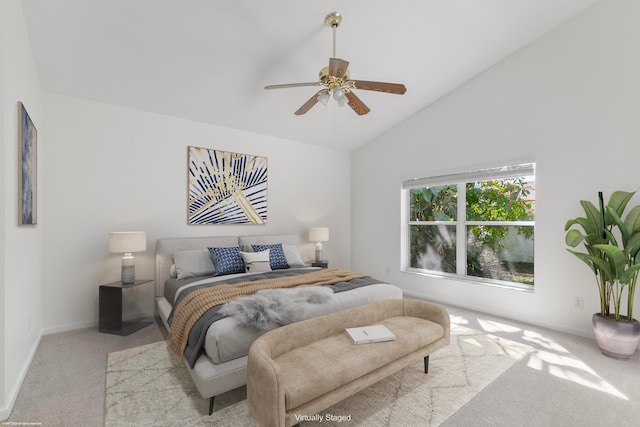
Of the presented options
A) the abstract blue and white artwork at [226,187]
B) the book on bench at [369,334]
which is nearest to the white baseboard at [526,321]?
the book on bench at [369,334]

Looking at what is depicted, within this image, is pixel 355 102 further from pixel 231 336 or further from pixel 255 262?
pixel 231 336

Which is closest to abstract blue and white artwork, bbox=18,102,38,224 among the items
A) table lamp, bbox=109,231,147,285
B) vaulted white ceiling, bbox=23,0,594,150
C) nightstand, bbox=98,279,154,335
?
table lamp, bbox=109,231,147,285

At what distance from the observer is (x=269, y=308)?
218 centimetres

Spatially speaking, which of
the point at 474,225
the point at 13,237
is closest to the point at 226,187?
the point at 13,237

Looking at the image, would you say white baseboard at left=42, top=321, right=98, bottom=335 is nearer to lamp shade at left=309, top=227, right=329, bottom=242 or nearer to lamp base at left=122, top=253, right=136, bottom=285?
lamp base at left=122, top=253, right=136, bottom=285

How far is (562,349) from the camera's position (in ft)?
9.39

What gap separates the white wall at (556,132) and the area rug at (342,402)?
1177mm

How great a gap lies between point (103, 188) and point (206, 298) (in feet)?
6.98

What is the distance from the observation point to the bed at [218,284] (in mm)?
1936

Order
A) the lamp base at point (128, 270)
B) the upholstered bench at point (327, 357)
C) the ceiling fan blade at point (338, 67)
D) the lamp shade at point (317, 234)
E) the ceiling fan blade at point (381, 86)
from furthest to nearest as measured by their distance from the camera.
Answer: the lamp shade at point (317, 234), the lamp base at point (128, 270), the ceiling fan blade at point (381, 86), the ceiling fan blade at point (338, 67), the upholstered bench at point (327, 357)

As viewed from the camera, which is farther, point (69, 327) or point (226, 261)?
point (226, 261)

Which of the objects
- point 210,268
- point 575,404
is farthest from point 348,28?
point 575,404

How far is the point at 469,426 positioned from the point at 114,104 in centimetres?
452

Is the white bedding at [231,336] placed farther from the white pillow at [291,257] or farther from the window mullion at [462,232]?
the window mullion at [462,232]
